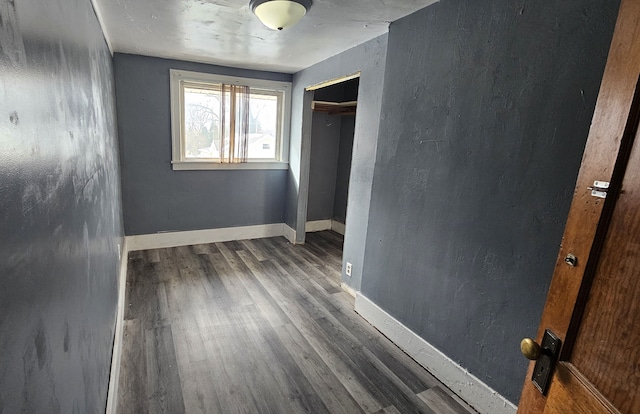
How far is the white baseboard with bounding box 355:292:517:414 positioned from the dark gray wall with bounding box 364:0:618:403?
55 mm

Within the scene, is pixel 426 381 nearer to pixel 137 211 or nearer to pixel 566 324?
pixel 566 324

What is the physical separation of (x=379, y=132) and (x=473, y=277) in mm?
1238

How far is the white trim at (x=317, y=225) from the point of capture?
4.99 meters

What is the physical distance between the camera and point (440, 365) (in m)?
2.00

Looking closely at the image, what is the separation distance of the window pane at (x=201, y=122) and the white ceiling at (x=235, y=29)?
45 centimetres

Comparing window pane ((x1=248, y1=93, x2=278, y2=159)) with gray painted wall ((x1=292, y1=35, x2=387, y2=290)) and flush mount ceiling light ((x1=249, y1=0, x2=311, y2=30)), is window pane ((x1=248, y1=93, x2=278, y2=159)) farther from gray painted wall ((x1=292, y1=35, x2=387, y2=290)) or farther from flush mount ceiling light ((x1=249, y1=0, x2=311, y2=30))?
flush mount ceiling light ((x1=249, y1=0, x2=311, y2=30))

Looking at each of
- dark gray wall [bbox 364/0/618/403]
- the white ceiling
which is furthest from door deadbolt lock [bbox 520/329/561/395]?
the white ceiling

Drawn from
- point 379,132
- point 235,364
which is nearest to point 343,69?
point 379,132

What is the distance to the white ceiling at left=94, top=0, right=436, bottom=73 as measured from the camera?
203 centimetres

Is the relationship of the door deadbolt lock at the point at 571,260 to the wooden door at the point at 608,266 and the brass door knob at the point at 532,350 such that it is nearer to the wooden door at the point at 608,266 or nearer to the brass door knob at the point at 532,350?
the wooden door at the point at 608,266

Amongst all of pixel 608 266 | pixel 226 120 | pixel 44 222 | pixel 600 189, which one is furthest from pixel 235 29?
pixel 608 266

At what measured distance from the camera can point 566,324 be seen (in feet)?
2.49

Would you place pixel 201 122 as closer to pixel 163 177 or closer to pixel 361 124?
pixel 163 177

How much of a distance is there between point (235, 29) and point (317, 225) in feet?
10.3
